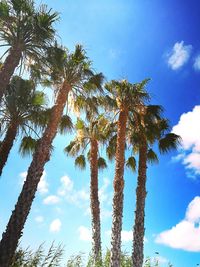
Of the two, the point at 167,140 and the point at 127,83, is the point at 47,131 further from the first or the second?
the point at 167,140

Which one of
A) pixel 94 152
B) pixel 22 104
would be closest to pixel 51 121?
pixel 22 104

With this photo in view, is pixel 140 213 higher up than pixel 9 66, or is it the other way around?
pixel 9 66

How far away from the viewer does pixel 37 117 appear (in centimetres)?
2200

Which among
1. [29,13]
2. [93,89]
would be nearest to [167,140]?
[93,89]

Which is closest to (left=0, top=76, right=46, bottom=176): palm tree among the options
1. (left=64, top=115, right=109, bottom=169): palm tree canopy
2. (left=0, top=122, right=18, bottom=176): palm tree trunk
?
(left=0, top=122, right=18, bottom=176): palm tree trunk

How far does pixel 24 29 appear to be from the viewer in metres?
19.1

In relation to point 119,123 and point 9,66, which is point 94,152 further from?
point 9,66

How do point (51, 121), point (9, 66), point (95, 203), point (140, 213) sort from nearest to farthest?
point (9, 66)
point (51, 121)
point (140, 213)
point (95, 203)

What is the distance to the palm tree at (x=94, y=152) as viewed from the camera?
2634cm

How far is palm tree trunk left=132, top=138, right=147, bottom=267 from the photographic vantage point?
Answer: 73.3ft

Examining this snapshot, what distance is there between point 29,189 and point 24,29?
23.6 feet

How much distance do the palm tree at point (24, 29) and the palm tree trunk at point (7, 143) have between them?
372 cm

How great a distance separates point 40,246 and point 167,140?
13.5 m

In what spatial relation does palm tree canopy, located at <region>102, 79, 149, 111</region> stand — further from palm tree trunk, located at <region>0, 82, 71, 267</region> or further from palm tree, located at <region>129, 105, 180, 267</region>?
palm tree trunk, located at <region>0, 82, 71, 267</region>
